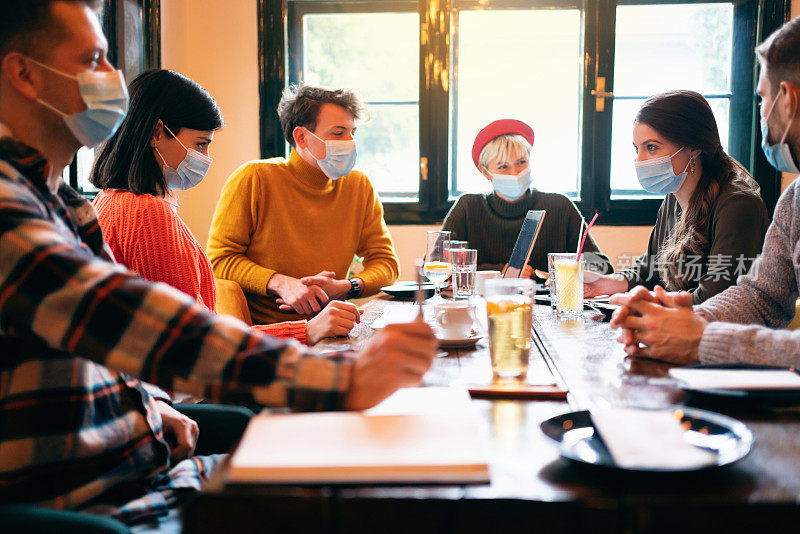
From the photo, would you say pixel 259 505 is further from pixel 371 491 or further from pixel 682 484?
pixel 682 484

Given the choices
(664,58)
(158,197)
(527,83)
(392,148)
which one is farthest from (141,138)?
(664,58)

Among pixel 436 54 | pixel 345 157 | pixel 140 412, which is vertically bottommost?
pixel 140 412

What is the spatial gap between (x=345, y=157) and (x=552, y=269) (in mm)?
1166

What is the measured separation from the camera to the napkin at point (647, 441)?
2.22ft

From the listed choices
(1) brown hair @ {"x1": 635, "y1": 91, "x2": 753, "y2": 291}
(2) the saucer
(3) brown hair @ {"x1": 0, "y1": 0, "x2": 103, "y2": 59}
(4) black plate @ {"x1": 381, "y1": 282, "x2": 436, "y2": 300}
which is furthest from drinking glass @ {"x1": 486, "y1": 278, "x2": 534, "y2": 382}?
(1) brown hair @ {"x1": 635, "y1": 91, "x2": 753, "y2": 291}

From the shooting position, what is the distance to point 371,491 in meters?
0.63

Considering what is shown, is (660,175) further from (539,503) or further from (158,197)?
(539,503)

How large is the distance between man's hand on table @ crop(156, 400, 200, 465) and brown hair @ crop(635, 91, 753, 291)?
1643mm

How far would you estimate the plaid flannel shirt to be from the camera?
2.42 ft

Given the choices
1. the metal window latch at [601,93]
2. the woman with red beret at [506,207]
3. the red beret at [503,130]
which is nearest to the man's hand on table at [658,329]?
the woman with red beret at [506,207]

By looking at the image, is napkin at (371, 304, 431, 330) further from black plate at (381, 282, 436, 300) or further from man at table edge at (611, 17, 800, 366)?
man at table edge at (611, 17, 800, 366)

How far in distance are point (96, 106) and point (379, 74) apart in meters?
3.10

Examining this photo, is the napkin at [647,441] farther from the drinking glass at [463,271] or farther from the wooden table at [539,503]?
the drinking glass at [463,271]

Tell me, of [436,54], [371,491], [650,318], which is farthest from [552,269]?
[436,54]
